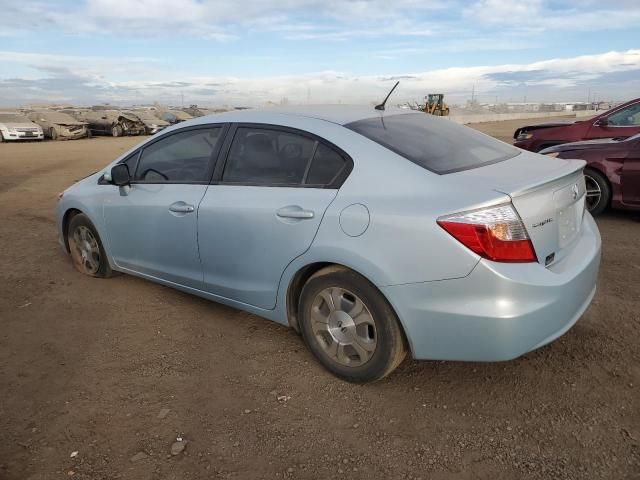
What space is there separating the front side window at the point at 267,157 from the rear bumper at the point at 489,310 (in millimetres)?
1030

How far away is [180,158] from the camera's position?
401cm

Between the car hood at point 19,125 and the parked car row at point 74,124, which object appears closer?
the car hood at point 19,125

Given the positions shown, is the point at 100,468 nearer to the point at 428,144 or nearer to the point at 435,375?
→ the point at 435,375

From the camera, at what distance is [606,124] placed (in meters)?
9.02

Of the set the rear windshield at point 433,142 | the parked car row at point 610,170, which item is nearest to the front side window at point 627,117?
the parked car row at point 610,170

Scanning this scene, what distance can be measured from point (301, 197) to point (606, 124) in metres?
7.89

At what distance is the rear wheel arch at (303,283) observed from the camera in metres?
2.83

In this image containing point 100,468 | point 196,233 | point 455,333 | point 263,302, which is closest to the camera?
point 100,468

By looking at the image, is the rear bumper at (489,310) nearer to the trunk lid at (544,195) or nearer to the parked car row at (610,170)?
the trunk lid at (544,195)

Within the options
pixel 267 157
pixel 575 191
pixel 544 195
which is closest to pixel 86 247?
pixel 267 157

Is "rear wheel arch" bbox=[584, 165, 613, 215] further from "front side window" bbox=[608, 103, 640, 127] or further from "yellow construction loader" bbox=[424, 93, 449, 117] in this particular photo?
"yellow construction loader" bbox=[424, 93, 449, 117]

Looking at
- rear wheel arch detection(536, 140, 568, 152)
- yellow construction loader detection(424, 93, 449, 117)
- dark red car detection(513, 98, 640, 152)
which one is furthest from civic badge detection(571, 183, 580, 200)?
yellow construction loader detection(424, 93, 449, 117)

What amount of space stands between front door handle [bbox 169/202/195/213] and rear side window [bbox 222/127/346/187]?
1.07ft

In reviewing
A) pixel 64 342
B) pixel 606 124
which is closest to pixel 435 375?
pixel 64 342
